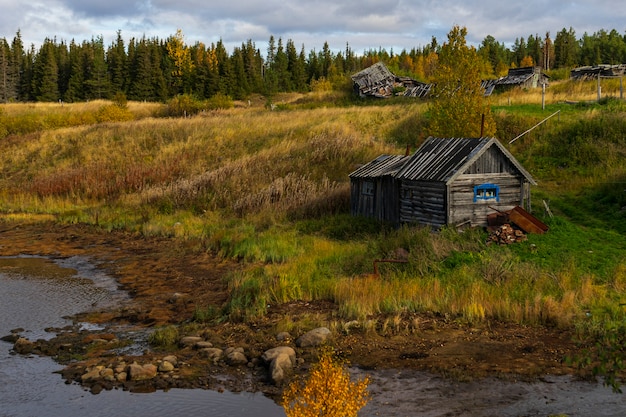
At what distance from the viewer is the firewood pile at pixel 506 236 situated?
1891 centimetres

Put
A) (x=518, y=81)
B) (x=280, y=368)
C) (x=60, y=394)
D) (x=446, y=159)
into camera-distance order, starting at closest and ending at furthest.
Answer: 1. (x=60, y=394)
2. (x=280, y=368)
3. (x=446, y=159)
4. (x=518, y=81)

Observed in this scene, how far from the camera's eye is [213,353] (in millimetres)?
12680

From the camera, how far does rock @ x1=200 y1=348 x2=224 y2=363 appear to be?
12541mm

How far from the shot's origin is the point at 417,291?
15594 mm

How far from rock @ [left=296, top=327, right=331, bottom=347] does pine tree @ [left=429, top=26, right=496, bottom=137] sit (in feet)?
47.2

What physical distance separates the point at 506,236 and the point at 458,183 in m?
2.39

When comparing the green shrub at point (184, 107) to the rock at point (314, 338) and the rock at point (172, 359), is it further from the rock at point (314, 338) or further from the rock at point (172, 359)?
the rock at point (172, 359)

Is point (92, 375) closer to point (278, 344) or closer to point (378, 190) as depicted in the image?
point (278, 344)

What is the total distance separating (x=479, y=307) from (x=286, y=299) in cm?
489

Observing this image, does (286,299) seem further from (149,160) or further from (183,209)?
(149,160)

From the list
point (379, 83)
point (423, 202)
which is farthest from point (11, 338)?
point (379, 83)

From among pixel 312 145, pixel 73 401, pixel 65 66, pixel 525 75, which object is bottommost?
pixel 73 401

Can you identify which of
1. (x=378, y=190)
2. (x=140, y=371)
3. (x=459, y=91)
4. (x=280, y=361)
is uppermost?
(x=459, y=91)

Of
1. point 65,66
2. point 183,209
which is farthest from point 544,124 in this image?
point 65,66
